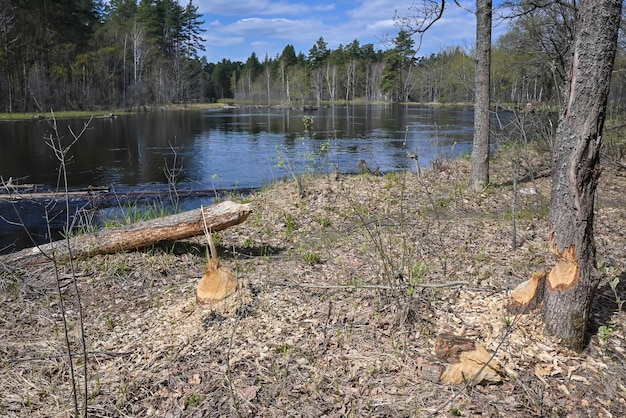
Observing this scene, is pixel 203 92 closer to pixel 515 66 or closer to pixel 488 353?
pixel 515 66

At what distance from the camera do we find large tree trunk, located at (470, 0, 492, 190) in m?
7.73

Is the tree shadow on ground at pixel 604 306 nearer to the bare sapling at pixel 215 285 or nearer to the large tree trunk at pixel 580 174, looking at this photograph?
the large tree trunk at pixel 580 174

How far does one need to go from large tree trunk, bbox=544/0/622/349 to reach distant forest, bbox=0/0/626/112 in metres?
6.05

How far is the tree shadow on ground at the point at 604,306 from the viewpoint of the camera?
11.2 ft

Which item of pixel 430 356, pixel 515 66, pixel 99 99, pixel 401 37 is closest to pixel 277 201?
pixel 401 37

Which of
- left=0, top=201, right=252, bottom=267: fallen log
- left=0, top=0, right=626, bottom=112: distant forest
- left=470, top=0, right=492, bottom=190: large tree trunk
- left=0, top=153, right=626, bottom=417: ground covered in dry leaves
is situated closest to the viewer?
left=0, top=153, right=626, bottom=417: ground covered in dry leaves

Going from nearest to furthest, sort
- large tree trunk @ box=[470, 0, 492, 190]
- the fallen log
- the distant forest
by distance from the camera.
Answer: the fallen log, large tree trunk @ box=[470, 0, 492, 190], the distant forest

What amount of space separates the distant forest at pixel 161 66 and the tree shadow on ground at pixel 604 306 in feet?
19.8

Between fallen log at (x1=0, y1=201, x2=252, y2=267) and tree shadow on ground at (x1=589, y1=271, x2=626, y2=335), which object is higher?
fallen log at (x1=0, y1=201, x2=252, y2=267)

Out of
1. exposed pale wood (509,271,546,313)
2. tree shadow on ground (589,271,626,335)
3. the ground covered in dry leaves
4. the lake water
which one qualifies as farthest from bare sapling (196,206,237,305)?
the lake water

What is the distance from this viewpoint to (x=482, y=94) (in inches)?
313

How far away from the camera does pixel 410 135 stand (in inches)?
961

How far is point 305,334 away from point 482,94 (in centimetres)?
605

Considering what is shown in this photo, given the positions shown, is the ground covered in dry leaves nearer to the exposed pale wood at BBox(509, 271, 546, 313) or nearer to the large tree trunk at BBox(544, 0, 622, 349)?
the exposed pale wood at BBox(509, 271, 546, 313)
